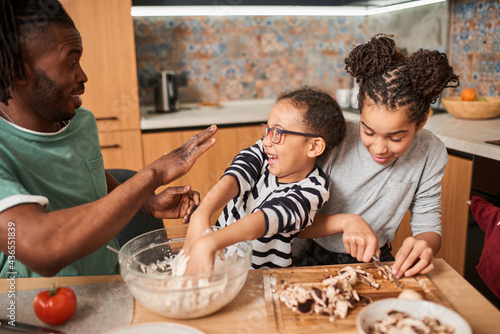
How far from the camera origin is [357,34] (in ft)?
11.7

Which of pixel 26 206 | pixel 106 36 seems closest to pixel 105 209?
pixel 26 206

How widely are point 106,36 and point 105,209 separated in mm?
2072

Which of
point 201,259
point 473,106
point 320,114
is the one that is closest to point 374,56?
point 320,114

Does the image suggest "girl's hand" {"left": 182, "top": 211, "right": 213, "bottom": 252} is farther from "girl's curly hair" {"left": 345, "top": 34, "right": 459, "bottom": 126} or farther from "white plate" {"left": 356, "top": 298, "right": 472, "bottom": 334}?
"girl's curly hair" {"left": 345, "top": 34, "right": 459, "bottom": 126}

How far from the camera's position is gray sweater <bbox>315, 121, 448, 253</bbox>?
1.35 metres

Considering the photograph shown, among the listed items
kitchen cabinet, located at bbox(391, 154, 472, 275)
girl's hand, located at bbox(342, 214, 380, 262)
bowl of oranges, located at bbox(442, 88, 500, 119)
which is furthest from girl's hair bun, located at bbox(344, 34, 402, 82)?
bowl of oranges, located at bbox(442, 88, 500, 119)

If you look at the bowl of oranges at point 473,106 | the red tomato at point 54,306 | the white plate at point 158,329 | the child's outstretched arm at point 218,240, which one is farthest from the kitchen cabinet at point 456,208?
the red tomato at point 54,306

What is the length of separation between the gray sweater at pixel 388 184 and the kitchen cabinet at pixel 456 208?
835 mm

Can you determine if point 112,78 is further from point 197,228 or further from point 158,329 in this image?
point 158,329

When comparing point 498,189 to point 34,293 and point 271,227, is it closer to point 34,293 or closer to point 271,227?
point 271,227

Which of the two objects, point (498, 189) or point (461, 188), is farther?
point (461, 188)

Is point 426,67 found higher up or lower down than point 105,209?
higher up

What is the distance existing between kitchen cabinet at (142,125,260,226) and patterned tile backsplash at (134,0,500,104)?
0.62 meters

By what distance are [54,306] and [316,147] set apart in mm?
796
